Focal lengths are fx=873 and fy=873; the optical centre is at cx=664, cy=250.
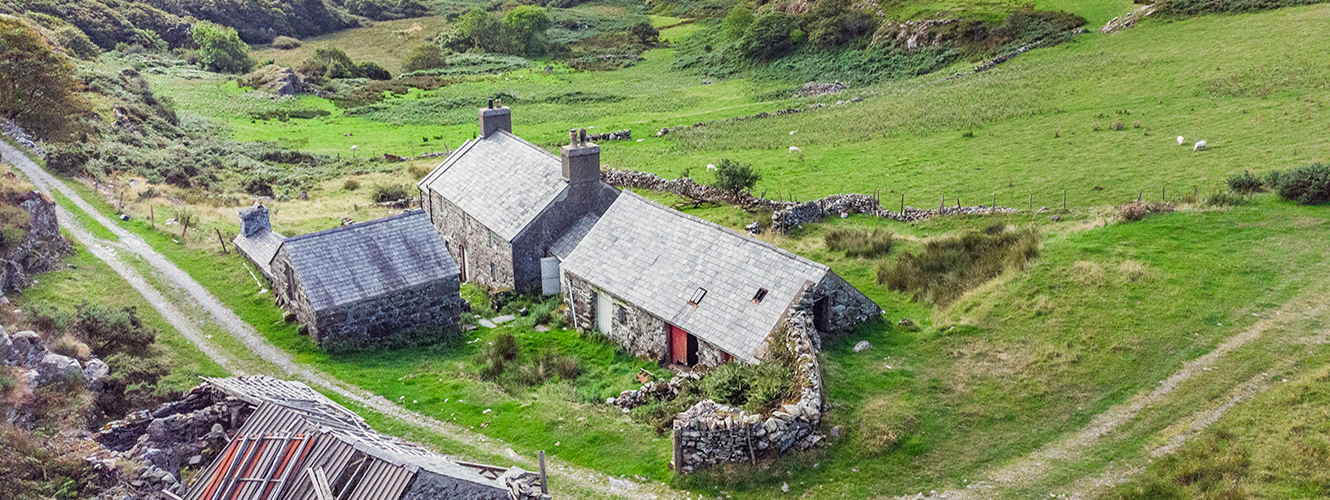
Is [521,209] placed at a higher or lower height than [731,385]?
higher

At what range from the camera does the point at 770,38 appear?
77750mm

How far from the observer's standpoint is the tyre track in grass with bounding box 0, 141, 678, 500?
60.0 ft

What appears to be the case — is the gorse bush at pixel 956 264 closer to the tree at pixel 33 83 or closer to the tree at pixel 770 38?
the tree at pixel 33 83

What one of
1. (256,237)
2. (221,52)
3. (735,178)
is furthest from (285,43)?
(735,178)

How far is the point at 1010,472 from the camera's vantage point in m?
16.8

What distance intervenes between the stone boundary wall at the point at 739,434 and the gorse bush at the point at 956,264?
874 cm

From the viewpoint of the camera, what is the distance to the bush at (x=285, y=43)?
10756cm

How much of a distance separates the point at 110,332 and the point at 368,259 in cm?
697

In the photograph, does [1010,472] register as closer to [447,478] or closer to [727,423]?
[727,423]

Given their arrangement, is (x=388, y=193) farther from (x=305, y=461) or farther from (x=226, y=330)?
(x=305, y=461)

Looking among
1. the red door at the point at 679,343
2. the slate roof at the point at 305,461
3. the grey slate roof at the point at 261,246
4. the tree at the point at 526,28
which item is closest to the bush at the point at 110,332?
the grey slate roof at the point at 261,246

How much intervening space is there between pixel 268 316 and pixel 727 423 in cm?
1731

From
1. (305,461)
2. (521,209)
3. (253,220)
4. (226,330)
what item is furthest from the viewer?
→ (253,220)

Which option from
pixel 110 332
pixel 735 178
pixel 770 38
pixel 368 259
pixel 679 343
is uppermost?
pixel 770 38
